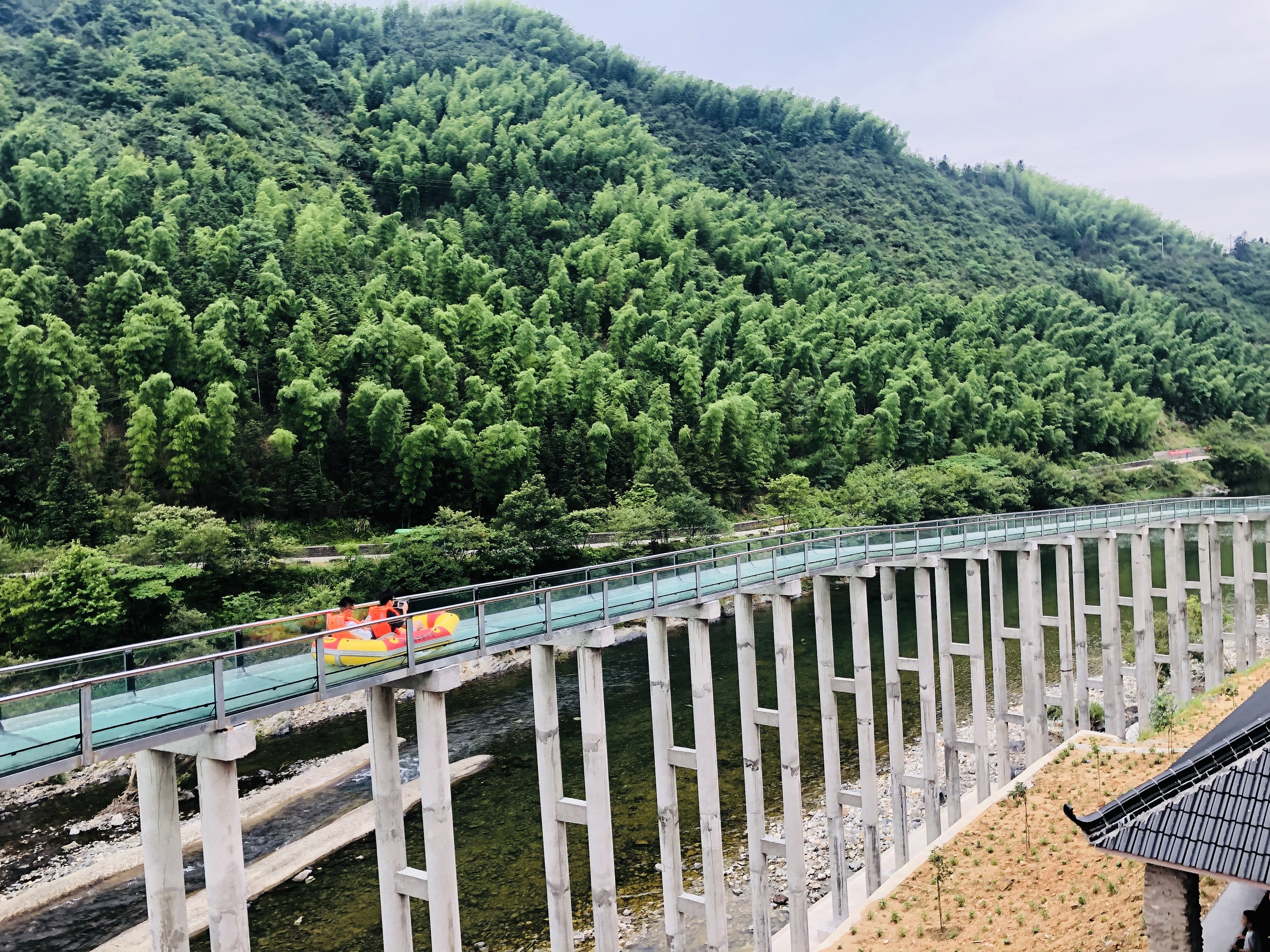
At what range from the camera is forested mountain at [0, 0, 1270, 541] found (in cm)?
5069

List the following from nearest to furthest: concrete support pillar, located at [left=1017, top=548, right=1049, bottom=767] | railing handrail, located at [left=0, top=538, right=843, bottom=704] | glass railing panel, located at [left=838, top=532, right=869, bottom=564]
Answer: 1. railing handrail, located at [left=0, top=538, right=843, bottom=704]
2. glass railing panel, located at [left=838, top=532, right=869, bottom=564]
3. concrete support pillar, located at [left=1017, top=548, right=1049, bottom=767]

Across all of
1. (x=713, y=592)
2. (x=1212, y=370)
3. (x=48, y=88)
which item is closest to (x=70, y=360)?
(x=713, y=592)

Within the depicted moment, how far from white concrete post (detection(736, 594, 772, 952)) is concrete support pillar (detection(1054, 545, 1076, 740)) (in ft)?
39.1

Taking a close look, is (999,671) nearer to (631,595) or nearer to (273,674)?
(631,595)

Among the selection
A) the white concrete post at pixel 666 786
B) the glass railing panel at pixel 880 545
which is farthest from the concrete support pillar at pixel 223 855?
the glass railing panel at pixel 880 545

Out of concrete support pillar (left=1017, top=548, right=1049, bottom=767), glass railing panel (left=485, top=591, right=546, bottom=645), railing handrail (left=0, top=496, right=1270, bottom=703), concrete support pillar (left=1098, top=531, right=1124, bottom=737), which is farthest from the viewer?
concrete support pillar (left=1098, top=531, right=1124, bottom=737)

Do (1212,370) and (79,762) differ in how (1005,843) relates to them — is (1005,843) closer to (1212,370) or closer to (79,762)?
(79,762)

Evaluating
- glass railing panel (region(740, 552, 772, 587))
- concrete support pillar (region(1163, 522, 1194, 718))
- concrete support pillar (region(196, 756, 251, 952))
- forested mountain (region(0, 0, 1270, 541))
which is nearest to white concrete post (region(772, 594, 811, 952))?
glass railing panel (region(740, 552, 772, 587))

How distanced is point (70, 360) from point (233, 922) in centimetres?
4792

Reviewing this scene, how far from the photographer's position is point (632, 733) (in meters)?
29.6

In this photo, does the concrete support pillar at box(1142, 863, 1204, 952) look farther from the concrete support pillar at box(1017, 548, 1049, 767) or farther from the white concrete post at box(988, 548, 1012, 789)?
the concrete support pillar at box(1017, 548, 1049, 767)

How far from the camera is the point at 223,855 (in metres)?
9.05

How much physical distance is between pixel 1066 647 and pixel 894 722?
8.65 m

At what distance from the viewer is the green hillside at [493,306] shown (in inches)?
1962
